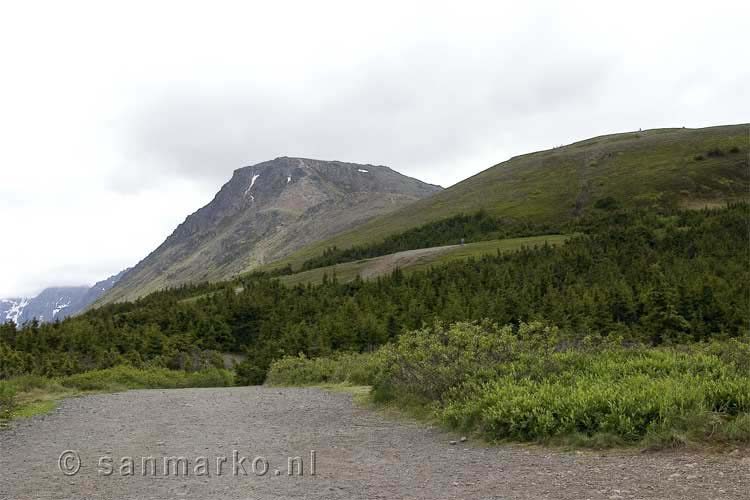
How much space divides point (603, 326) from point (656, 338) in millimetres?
3298

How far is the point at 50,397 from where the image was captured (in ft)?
68.4

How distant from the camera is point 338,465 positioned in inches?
351

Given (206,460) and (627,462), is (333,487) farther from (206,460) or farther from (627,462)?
(627,462)

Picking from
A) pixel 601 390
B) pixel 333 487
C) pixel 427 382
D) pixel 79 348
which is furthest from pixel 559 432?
pixel 79 348

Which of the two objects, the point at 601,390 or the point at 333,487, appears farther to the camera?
the point at 601,390

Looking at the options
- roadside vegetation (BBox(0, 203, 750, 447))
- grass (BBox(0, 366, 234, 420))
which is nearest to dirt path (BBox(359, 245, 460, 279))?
roadside vegetation (BBox(0, 203, 750, 447))

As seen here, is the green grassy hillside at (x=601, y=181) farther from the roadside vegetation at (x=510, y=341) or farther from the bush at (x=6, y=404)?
the bush at (x=6, y=404)

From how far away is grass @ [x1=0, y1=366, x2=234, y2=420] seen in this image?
52.8 ft

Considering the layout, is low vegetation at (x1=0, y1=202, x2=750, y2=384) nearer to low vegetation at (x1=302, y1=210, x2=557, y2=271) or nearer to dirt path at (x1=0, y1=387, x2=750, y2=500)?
dirt path at (x1=0, y1=387, x2=750, y2=500)

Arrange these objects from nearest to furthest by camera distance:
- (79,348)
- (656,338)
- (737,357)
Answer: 1. (737,357)
2. (656,338)
3. (79,348)

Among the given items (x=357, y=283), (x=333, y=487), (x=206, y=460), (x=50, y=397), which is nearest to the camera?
(x=333, y=487)

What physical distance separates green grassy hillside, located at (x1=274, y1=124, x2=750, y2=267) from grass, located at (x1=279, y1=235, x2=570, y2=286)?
29.2m

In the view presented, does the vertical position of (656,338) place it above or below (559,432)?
below

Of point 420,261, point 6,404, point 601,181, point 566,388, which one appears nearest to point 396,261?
point 420,261
